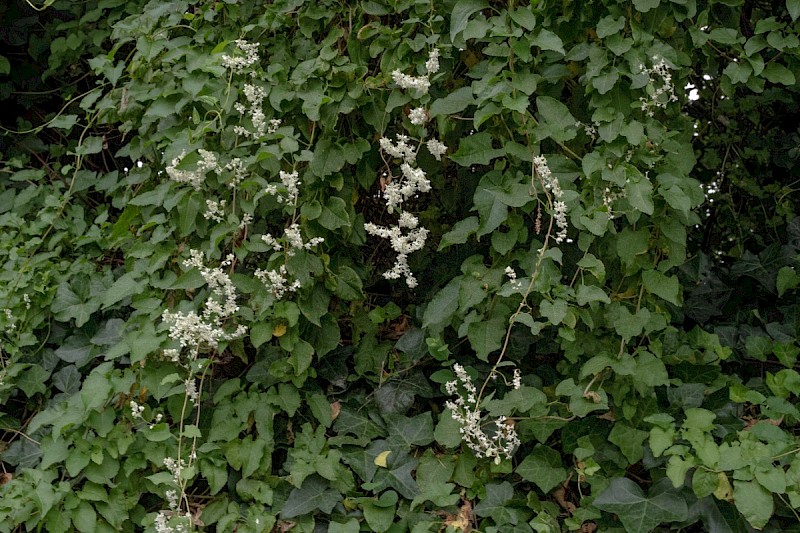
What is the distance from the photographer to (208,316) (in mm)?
2297

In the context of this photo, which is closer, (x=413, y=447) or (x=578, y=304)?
(x=578, y=304)

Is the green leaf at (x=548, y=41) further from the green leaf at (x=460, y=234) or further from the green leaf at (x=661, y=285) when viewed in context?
the green leaf at (x=661, y=285)

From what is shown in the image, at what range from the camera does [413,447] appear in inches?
96.8

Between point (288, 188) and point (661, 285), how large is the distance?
3.48 ft

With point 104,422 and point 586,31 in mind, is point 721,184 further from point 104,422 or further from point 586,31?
point 104,422

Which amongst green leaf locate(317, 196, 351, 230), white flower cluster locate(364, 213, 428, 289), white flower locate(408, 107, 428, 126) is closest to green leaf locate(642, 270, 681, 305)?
white flower cluster locate(364, 213, 428, 289)

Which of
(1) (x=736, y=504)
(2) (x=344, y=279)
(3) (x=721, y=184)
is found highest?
(2) (x=344, y=279)

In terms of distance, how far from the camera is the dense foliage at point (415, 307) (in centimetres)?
222

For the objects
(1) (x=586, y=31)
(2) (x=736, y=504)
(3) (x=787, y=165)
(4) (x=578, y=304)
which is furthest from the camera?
(3) (x=787, y=165)

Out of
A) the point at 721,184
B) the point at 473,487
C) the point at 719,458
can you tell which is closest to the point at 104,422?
the point at 473,487

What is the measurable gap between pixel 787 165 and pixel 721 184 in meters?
0.26

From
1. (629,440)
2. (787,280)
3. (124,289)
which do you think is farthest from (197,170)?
(787,280)

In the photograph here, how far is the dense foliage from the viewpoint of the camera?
2.22 meters

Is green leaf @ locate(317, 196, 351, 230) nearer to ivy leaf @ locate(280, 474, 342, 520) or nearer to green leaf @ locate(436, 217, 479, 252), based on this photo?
green leaf @ locate(436, 217, 479, 252)
